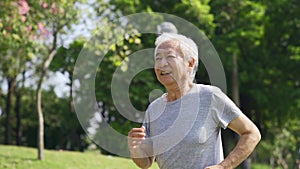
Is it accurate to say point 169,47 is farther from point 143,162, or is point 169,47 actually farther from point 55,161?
point 55,161

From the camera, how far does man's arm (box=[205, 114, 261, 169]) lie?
2371mm

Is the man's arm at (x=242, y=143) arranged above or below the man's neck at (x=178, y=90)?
below

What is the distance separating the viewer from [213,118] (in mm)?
2469

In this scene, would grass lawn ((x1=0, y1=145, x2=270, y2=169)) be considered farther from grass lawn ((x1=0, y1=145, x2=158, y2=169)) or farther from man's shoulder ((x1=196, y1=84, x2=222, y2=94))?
man's shoulder ((x1=196, y1=84, x2=222, y2=94))

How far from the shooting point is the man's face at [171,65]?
2.47 metres

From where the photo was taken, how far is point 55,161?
1080 cm

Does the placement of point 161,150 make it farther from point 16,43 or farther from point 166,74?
point 16,43

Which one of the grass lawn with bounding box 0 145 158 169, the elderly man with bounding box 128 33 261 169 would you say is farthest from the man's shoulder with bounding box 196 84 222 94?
the grass lawn with bounding box 0 145 158 169

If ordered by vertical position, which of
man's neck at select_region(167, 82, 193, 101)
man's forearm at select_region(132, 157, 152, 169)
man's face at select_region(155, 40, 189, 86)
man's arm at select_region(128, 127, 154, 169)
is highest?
man's face at select_region(155, 40, 189, 86)

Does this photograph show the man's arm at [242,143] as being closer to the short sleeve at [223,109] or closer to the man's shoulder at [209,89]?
the short sleeve at [223,109]

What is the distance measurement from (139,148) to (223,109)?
0.44 meters

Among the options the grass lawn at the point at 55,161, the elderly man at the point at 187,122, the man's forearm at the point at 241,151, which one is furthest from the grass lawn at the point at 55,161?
the man's forearm at the point at 241,151

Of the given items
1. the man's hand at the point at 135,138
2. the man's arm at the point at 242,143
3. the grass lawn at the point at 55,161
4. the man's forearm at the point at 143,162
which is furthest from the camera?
the grass lawn at the point at 55,161

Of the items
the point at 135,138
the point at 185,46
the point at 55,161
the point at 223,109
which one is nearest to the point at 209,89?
the point at 223,109
